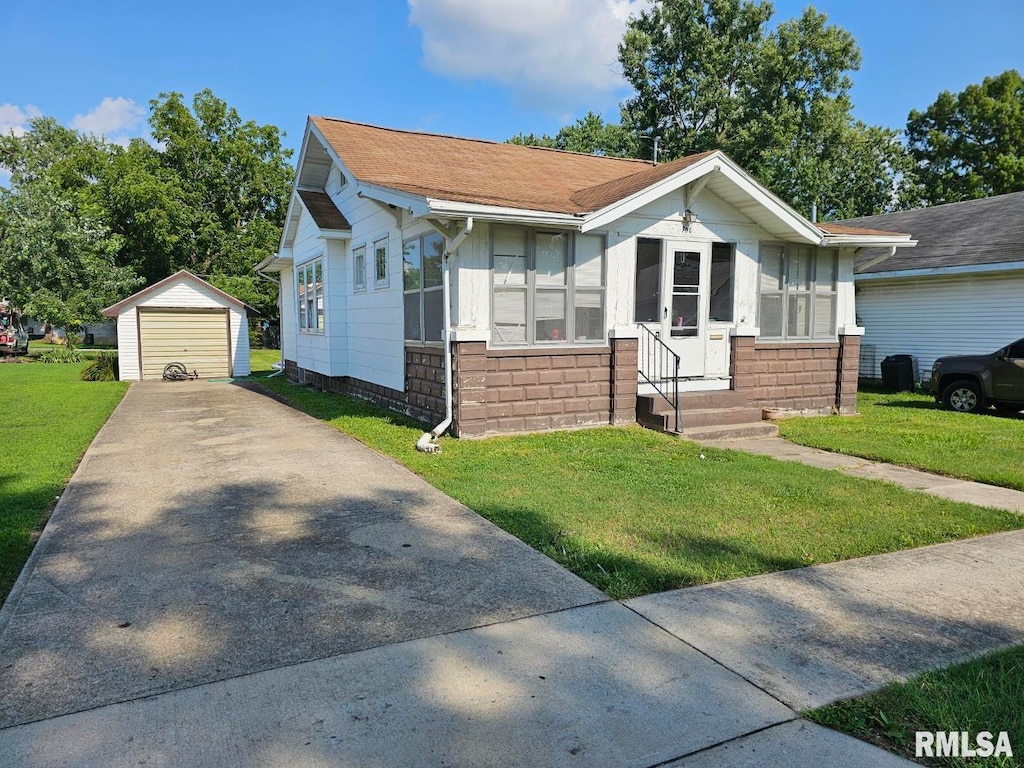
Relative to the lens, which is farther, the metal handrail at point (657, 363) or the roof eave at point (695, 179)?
the metal handrail at point (657, 363)

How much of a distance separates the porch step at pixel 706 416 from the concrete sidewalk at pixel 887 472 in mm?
164

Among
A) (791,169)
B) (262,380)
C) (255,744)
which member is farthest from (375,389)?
(791,169)

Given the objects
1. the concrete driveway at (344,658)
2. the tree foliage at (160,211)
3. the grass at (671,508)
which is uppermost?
the tree foliage at (160,211)

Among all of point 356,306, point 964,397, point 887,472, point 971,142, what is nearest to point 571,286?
point 887,472

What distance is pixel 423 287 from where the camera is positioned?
9.80 metres

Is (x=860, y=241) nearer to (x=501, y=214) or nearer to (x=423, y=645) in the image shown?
(x=501, y=214)

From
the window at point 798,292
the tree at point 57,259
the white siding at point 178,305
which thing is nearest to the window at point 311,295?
the white siding at point 178,305

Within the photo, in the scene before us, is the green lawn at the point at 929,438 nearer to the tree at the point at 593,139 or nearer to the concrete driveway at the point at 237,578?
the concrete driveway at the point at 237,578

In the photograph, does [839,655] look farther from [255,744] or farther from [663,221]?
[663,221]

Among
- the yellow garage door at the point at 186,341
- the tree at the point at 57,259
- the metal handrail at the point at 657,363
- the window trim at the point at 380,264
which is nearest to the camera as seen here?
the metal handrail at the point at 657,363

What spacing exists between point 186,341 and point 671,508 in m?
18.5

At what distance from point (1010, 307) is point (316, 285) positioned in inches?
596

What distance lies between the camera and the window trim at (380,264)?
36.7 feet

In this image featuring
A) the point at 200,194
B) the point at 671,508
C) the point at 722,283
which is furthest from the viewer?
the point at 200,194
